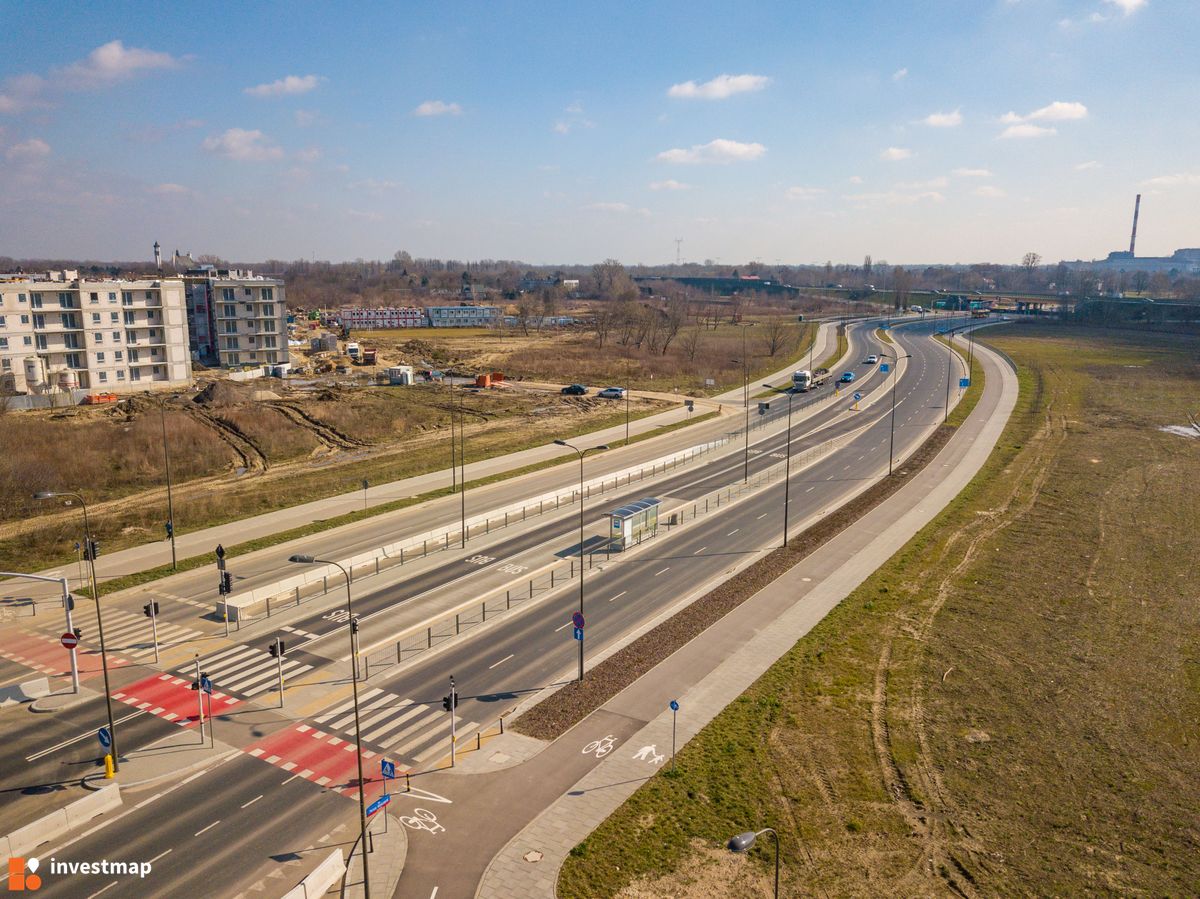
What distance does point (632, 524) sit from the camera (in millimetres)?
49812

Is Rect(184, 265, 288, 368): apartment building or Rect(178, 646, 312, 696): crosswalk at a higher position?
Rect(184, 265, 288, 368): apartment building

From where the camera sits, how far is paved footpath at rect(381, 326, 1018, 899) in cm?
2231

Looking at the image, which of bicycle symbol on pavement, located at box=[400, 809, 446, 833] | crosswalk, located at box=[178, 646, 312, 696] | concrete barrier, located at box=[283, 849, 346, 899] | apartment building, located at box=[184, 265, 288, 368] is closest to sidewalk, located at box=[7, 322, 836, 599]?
crosswalk, located at box=[178, 646, 312, 696]

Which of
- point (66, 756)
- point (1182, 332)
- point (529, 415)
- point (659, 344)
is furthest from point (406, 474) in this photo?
point (1182, 332)

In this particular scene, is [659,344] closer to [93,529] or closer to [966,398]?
[966,398]

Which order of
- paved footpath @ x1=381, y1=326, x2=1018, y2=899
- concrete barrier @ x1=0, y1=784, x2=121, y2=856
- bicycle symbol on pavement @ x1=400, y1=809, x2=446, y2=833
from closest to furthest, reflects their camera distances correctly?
concrete barrier @ x1=0, y1=784, x2=121, y2=856, paved footpath @ x1=381, y1=326, x2=1018, y2=899, bicycle symbol on pavement @ x1=400, y1=809, x2=446, y2=833

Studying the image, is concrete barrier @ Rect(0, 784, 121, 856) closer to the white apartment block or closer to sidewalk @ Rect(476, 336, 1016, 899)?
sidewalk @ Rect(476, 336, 1016, 899)

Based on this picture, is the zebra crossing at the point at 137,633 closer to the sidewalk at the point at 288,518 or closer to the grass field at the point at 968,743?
the sidewalk at the point at 288,518

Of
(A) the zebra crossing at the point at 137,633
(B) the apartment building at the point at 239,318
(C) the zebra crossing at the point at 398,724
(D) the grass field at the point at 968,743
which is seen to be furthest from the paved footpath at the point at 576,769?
(B) the apartment building at the point at 239,318

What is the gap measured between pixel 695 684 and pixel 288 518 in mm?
34516

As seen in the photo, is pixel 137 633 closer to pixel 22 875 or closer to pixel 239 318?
pixel 22 875

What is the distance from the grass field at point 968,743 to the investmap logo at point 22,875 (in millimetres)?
14612

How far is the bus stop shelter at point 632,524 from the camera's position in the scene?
49031 millimetres

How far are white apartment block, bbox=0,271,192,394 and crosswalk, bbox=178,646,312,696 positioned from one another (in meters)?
69.7
